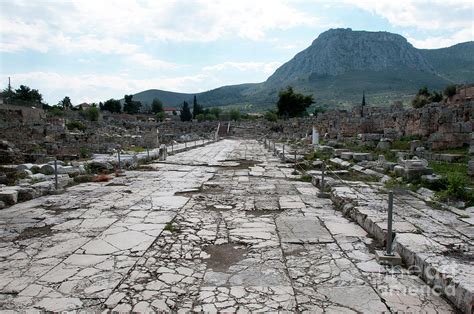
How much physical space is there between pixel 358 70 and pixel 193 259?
540 ft

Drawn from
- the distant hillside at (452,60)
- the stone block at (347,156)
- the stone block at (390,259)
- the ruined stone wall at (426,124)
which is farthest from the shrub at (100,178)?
the distant hillside at (452,60)

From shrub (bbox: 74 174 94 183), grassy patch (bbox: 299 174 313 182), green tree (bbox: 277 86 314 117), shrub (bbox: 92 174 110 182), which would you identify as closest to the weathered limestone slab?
grassy patch (bbox: 299 174 313 182)

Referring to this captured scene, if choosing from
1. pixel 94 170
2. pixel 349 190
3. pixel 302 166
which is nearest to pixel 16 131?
pixel 94 170

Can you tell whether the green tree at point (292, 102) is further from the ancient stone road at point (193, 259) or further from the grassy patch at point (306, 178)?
the ancient stone road at point (193, 259)

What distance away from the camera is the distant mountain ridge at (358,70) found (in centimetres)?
12056

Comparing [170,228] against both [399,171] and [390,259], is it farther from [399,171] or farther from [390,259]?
[399,171]

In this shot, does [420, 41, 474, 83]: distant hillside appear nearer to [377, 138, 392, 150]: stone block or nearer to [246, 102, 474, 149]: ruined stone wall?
[246, 102, 474, 149]: ruined stone wall

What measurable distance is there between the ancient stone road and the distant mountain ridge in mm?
103872

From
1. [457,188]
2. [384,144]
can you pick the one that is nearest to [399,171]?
[457,188]

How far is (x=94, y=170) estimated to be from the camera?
11.4 meters

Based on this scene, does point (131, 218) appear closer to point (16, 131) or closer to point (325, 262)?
point (325, 262)

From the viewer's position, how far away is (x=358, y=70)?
15538cm

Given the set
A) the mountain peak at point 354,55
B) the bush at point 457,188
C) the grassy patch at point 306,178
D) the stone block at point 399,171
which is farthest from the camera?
the mountain peak at point 354,55

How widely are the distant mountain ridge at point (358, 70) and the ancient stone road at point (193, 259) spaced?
103872mm
